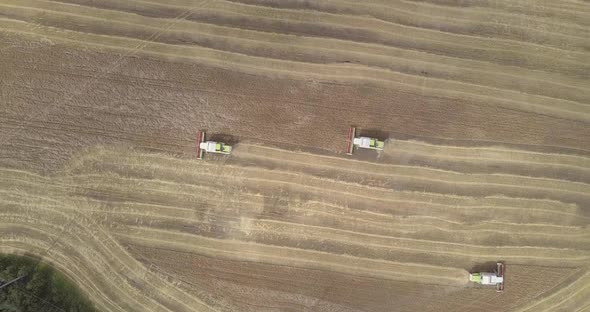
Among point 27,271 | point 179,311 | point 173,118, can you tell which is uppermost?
point 173,118

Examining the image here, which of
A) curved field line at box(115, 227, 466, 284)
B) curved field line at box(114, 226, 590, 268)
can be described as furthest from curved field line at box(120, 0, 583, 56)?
curved field line at box(115, 227, 466, 284)

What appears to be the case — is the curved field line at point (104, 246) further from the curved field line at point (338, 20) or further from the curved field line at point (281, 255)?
the curved field line at point (338, 20)

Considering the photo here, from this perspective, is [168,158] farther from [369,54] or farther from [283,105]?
[369,54]

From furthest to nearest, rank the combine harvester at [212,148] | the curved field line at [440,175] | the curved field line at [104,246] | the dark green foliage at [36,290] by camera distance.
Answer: the curved field line at [440,175], the curved field line at [104,246], the combine harvester at [212,148], the dark green foliage at [36,290]

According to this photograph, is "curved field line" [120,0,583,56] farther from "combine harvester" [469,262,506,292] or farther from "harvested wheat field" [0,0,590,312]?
"combine harvester" [469,262,506,292]

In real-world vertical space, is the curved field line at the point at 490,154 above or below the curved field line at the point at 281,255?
above

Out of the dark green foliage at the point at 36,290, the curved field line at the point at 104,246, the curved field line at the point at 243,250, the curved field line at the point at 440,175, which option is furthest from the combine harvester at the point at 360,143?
the dark green foliage at the point at 36,290

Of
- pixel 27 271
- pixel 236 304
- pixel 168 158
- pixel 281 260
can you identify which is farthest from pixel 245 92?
pixel 27 271
